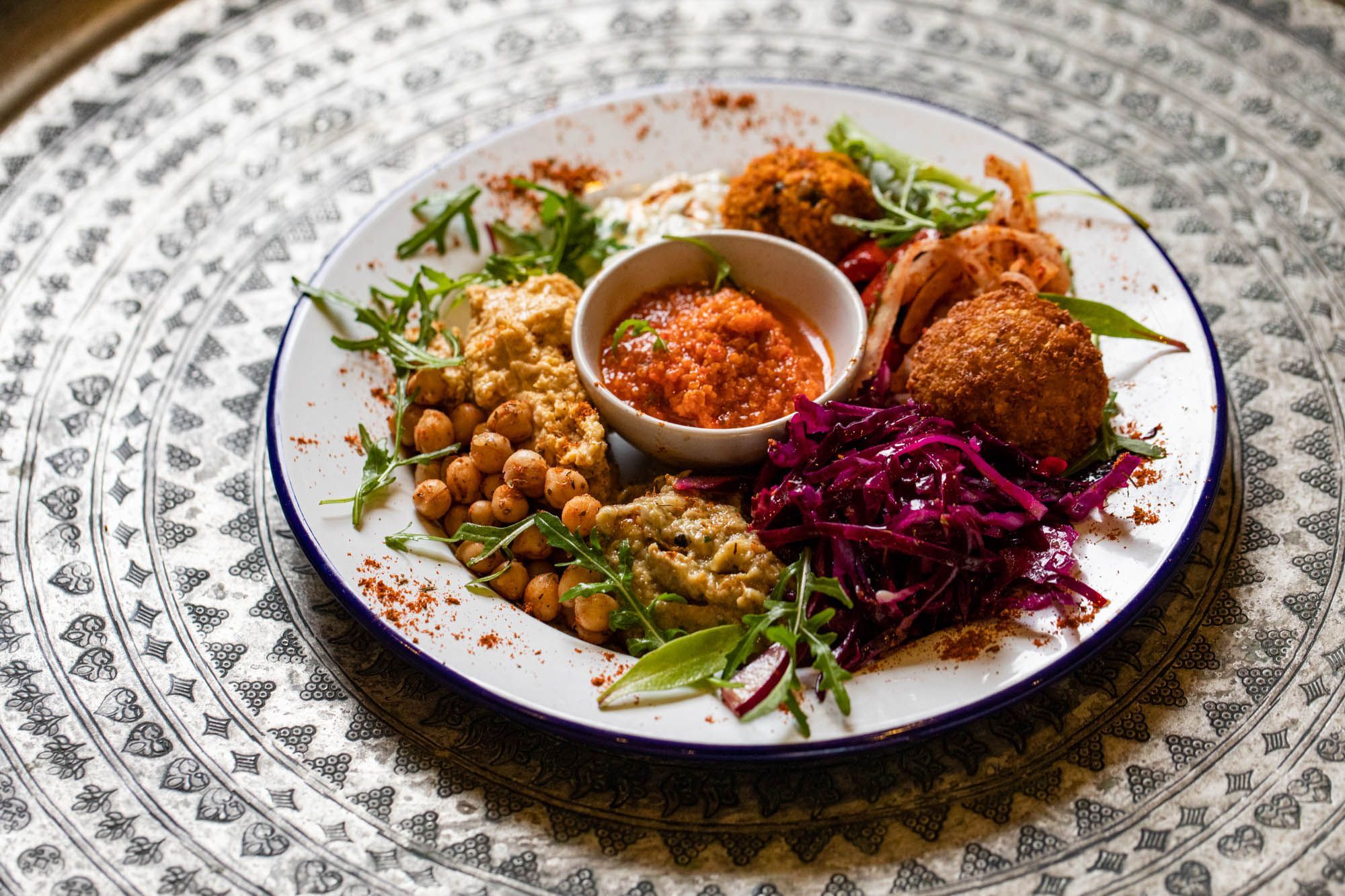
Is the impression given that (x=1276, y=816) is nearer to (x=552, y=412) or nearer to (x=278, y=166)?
(x=552, y=412)

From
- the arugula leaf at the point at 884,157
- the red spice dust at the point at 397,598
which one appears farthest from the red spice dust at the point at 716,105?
the red spice dust at the point at 397,598

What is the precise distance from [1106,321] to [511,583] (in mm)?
2704

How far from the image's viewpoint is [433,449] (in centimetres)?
467

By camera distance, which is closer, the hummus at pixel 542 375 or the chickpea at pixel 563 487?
the chickpea at pixel 563 487

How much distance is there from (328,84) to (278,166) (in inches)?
31.9

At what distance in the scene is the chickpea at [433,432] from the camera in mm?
4629

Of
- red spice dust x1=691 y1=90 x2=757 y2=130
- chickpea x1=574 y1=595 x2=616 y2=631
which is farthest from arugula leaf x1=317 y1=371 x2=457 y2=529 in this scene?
red spice dust x1=691 y1=90 x2=757 y2=130

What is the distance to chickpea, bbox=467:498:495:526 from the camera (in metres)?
4.44

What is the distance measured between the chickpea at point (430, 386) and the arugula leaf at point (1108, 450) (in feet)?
8.48

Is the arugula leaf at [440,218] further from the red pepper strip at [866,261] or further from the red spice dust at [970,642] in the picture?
the red spice dust at [970,642]

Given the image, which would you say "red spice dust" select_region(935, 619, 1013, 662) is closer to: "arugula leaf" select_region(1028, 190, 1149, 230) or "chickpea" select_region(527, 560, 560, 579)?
"chickpea" select_region(527, 560, 560, 579)

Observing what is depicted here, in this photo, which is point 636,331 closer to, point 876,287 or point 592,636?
point 876,287

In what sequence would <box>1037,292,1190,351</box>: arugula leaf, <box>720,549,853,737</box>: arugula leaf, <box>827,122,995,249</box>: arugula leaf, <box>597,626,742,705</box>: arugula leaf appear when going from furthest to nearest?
<box>827,122,995,249</box>: arugula leaf → <box>1037,292,1190,351</box>: arugula leaf → <box>597,626,742,705</box>: arugula leaf → <box>720,549,853,737</box>: arugula leaf

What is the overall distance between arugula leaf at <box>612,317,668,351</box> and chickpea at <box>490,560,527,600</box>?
1.06 meters
